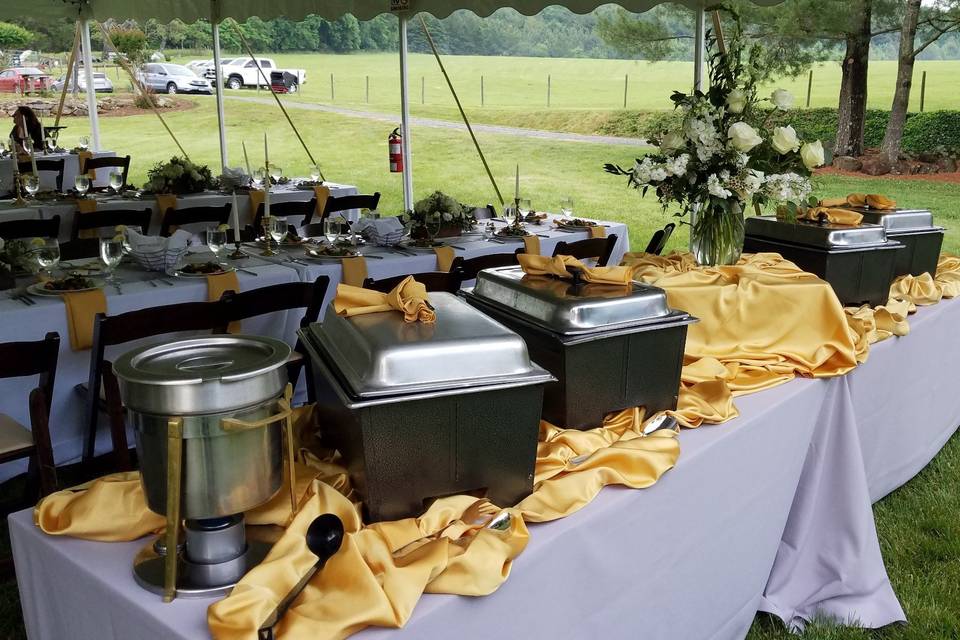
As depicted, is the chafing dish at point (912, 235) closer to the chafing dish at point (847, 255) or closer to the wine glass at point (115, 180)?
the chafing dish at point (847, 255)

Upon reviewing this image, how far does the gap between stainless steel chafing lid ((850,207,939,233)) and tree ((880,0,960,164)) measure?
9.85 m

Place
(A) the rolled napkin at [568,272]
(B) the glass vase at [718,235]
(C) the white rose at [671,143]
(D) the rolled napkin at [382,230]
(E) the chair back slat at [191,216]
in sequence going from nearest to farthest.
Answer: (A) the rolled napkin at [568,272], (C) the white rose at [671,143], (B) the glass vase at [718,235], (D) the rolled napkin at [382,230], (E) the chair back slat at [191,216]

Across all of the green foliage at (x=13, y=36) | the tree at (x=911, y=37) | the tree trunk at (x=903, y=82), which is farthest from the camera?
the green foliage at (x=13, y=36)

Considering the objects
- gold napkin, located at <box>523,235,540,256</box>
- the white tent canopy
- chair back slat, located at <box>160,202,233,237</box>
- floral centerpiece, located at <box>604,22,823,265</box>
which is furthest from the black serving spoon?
chair back slat, located at <box>160,202,233,237</box>

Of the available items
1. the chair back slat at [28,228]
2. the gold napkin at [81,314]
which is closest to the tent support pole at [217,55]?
the chair back slat at [28,228]

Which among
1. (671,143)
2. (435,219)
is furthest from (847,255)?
(435,219)

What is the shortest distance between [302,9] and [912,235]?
17.1ft

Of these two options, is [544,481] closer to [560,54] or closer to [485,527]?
[485,527]

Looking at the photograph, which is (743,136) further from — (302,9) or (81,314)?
(302,9)

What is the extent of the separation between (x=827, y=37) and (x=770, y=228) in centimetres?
1067

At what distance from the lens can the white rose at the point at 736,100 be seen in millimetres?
2197

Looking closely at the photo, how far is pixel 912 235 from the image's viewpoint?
2926mm

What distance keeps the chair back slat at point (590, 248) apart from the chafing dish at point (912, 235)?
4.26ft

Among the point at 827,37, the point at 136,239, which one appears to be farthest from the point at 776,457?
the point at 827,37
